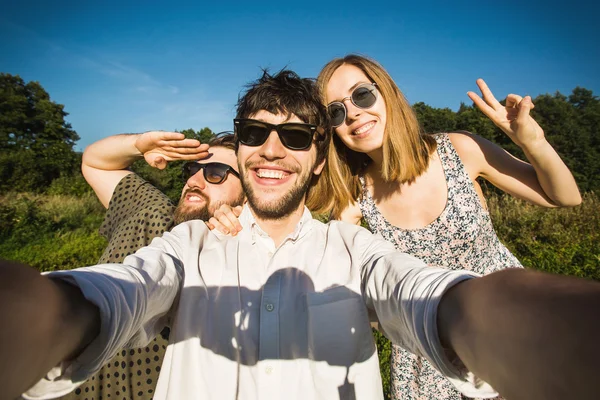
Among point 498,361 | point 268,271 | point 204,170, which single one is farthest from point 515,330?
point 204,170

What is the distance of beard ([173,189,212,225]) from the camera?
2.27m

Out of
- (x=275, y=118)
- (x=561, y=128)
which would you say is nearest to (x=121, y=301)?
(x=275, y=118)

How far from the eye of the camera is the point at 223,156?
2.87 m

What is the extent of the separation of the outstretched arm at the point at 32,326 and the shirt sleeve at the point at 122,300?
4 centimetres

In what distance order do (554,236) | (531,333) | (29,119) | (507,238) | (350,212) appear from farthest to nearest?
(29,119)
(507,238)
(554,236)
(350,212)
(531,333)

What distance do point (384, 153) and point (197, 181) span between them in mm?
1717

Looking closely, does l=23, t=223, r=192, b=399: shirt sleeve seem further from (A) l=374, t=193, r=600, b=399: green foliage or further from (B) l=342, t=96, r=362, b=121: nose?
(A) l=374, t=193, r=600, b=399: green foliage

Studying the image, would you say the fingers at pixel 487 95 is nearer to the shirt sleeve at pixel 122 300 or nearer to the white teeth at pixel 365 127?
the white teeth at pixel 365 127

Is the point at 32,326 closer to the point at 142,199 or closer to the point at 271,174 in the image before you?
the point at 271,174

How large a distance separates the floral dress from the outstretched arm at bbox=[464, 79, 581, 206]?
0.27 meters

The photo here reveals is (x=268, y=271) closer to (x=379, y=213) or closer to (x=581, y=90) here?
(x=379, y=213)

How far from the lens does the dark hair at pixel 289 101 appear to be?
226 centimetres

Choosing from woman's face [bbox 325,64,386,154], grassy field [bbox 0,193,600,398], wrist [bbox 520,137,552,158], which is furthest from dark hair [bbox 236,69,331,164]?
grassy field [bbox 0,193,600,398]

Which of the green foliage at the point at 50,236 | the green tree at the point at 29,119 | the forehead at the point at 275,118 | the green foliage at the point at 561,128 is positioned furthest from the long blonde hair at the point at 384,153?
the green tree at the point at 29,119
